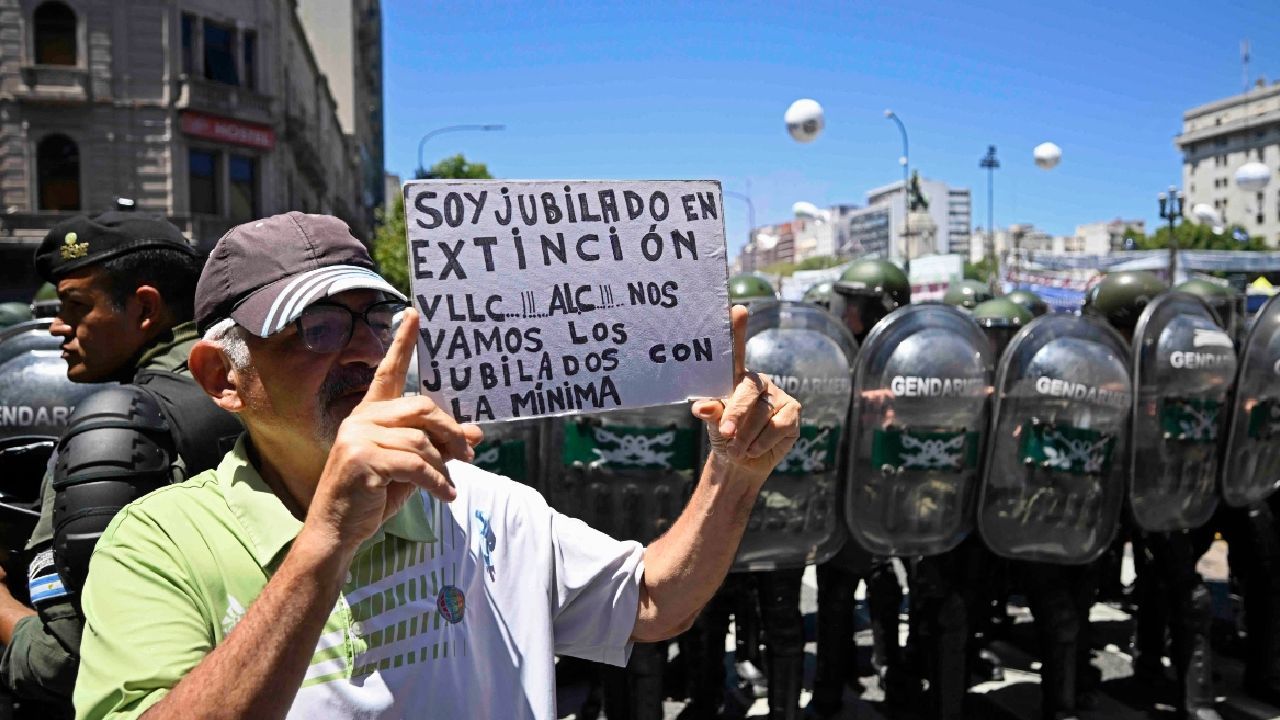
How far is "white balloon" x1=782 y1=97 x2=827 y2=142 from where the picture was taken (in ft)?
43.9

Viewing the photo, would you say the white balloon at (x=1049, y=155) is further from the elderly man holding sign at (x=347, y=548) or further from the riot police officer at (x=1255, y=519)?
the elderly man holding sign at (x=347, y=548)

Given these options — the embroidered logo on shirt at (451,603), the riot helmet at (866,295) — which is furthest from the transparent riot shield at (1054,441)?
the embroidered logo on shirt at (451,603)

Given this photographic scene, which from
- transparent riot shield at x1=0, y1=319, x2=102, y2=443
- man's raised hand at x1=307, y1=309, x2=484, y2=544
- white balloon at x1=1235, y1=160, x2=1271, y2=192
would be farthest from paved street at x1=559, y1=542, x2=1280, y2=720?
white balloon at x1=1235, y1=160, x2=1271, y2=192

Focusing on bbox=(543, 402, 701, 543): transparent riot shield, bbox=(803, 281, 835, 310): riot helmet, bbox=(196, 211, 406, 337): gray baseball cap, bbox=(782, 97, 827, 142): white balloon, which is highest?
bbox=(782, 97, 827, 142): white balloon

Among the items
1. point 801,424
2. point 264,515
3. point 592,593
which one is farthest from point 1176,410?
point 264,515

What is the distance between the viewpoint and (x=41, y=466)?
2.65 m

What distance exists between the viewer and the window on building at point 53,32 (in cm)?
2494

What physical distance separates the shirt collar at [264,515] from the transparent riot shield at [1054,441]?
129 inches

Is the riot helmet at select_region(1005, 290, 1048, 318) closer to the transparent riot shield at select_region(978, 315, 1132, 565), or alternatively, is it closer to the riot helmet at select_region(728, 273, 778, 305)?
the riot helmet at select_region(728, 273, 778, 305)

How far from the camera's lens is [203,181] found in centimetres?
2686

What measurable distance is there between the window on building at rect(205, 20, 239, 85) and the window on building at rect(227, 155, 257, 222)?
2335 millimetres

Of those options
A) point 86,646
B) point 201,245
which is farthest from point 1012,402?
point 201,245

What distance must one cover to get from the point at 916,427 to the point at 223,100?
27613 mm

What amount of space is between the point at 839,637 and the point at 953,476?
1.31m
